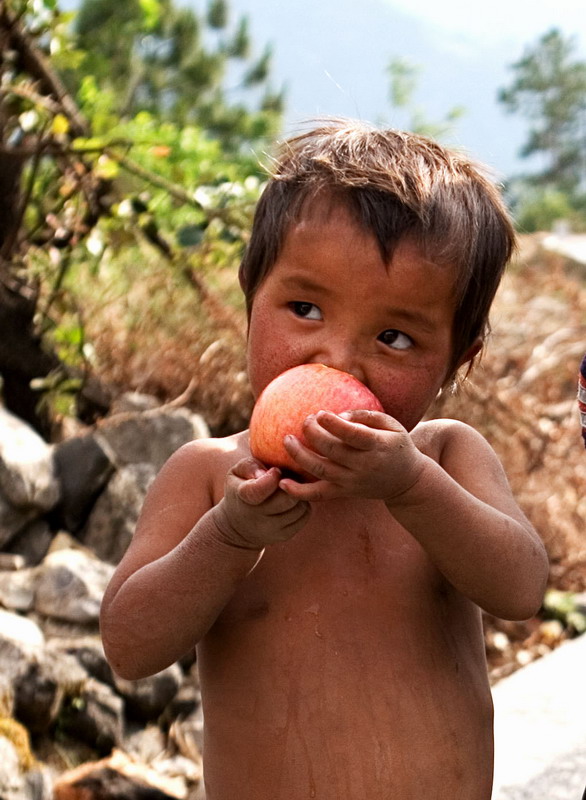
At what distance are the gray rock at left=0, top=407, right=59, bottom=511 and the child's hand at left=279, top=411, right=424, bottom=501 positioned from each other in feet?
6.77

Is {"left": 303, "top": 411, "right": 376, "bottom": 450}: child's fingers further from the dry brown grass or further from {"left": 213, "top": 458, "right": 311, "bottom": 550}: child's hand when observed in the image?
the dry brown grass

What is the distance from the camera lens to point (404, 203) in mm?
1555

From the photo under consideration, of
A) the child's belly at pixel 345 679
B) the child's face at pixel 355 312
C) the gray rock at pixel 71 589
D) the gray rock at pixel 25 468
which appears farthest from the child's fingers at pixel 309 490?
the gray rock at pixel 25 468

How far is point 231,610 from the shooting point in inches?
65.1

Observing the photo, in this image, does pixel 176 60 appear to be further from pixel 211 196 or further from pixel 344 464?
pixel 344 464

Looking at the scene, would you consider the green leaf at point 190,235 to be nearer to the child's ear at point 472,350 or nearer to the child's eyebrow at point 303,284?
the child's ear at point 472,350

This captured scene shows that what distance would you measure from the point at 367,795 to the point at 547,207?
70.3 feet

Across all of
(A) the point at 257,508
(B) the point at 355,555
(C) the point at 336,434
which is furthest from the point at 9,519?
(C) the point at 336,434

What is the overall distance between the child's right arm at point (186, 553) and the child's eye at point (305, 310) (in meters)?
0.25

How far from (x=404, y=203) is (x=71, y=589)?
6.16 ft

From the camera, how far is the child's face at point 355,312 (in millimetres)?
1507

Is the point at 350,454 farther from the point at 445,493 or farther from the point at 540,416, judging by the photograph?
the point at 540,416

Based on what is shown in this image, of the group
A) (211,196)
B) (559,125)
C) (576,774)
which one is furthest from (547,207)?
(576,774)

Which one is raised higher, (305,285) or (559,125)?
(305,285)
